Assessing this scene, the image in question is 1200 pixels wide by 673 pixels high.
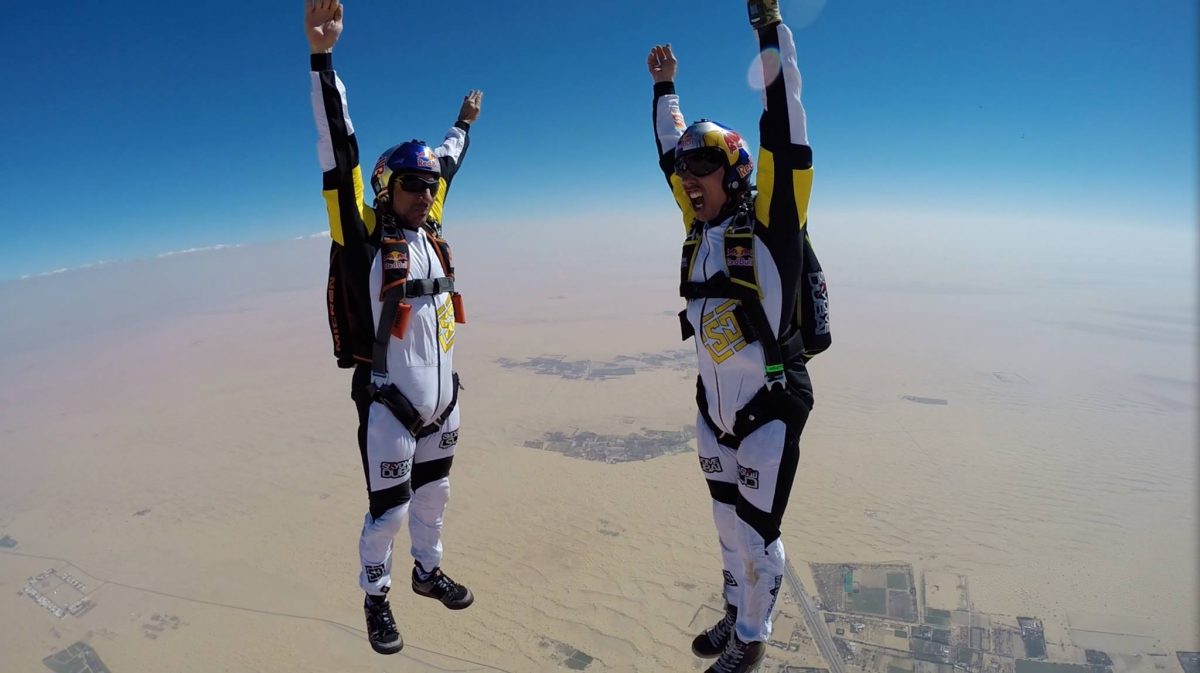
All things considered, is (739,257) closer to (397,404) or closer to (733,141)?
(733,141)

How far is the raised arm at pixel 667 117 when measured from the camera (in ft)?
9.02

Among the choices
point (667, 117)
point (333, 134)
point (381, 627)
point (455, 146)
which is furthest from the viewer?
point (455, 146)

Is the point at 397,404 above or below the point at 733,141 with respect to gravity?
below

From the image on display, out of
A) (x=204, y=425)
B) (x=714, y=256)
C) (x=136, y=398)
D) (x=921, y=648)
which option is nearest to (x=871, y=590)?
(x=921, y=648)

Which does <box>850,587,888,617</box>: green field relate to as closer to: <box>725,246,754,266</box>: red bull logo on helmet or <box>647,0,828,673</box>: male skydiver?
<box>647,0,828,673</box>: male skydiver

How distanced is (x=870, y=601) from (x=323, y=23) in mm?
16058

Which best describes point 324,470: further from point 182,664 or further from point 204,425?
point 204,425

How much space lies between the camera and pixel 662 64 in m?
3.08

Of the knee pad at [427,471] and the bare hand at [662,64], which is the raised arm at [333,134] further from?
the bare hand at [662,64]

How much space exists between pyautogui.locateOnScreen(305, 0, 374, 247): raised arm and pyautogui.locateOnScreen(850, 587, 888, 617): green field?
48.6 feet

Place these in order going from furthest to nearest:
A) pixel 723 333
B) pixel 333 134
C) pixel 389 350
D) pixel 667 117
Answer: pixel 667 117 → pixel 389 350 → pixel 333 134 → pixel 723 333

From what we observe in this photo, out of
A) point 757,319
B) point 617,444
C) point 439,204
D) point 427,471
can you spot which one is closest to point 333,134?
point 439,204

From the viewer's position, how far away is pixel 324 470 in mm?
26547

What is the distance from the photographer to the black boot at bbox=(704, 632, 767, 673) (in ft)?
7.95
